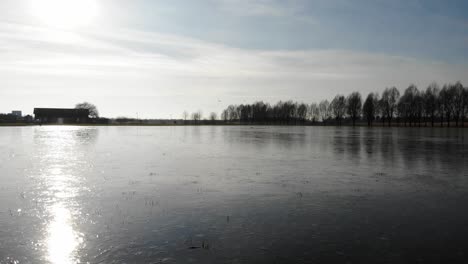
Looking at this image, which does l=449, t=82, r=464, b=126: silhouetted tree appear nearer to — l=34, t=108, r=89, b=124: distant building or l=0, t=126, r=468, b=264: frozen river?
l=0, t=126, r=468, b=264: frozen river

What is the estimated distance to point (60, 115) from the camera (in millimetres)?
147750

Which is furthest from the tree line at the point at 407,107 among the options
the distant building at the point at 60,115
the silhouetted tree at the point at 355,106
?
the distant building at the point at 60,115

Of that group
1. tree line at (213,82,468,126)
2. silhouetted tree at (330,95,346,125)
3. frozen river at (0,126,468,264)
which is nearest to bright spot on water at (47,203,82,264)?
frozen river at (0,126,468,264)

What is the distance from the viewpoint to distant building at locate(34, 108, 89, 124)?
145 meters

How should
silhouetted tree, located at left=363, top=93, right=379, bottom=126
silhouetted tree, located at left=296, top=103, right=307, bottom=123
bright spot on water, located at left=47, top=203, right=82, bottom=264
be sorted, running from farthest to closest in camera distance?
1. silhouetted tree, located at left=296, top=103, right=307, bottom=123
2. silhouetted tree, located at left=363, top=93, right=379, bottom=126
3. bright spot on water, located at left=47, top=203, right=82, bottom=264

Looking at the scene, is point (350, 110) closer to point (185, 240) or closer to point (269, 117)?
point (269, 117)

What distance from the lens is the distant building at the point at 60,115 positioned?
145 meters

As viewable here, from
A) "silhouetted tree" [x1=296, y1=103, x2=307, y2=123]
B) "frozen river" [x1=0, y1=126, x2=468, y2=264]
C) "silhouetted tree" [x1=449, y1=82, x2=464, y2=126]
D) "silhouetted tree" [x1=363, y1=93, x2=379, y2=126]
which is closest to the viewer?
"frozen river" [x1=0, y1=126, x2=468, y2=264]

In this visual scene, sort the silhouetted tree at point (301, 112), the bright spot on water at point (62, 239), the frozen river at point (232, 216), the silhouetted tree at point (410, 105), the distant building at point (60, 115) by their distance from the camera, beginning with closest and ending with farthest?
the bright spot on water at point (62, 239) → the frozen river at point (232, 216) → the silhouetted tree at point (410, 105) → the distant building at point (60, 115) → the silhouetted tree at point (301, 112)

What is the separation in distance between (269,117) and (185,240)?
181 metres

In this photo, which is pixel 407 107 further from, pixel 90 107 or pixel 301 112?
pixel 90 107

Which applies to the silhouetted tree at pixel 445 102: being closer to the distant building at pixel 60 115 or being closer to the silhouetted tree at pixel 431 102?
the silhouetted tree at pixel 431 102

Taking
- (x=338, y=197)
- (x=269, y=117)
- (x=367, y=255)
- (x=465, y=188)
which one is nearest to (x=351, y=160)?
(x=465, y=188)

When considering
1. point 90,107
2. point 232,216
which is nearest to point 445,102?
point 232,216
